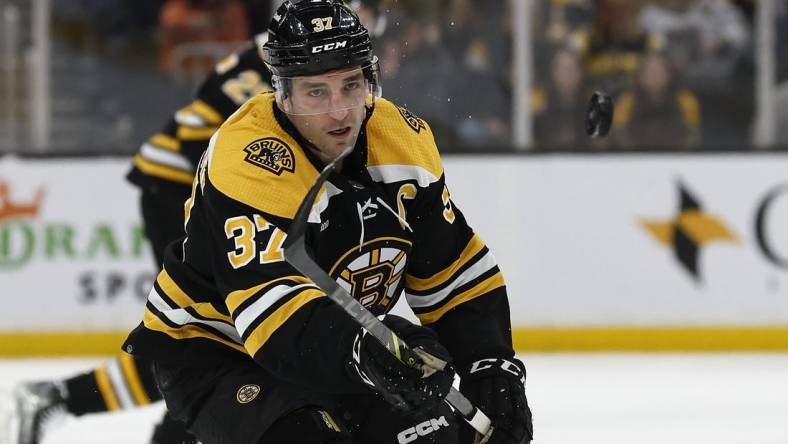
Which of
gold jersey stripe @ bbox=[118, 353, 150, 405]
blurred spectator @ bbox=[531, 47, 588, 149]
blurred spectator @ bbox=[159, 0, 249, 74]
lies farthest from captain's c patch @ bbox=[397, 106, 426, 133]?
blurred spectator @ bbox=[159, 0, 249, 74]

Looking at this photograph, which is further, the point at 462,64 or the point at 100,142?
the point at 100,142

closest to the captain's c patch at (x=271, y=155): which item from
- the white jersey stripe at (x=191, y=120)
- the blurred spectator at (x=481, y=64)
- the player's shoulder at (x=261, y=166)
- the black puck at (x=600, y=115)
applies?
the player's shoulder at (x=261, y=166)

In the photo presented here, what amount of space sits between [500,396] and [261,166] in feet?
1.72

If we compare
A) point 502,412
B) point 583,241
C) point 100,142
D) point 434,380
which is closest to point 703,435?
point 583,241

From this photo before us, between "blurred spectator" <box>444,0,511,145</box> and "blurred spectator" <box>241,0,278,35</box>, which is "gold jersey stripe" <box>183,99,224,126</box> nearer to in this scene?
"blurred spectator" <box>444,0,511,145</box>

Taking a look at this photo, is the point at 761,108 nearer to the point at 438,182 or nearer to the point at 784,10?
the point at 784,10

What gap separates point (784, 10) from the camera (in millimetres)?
5809

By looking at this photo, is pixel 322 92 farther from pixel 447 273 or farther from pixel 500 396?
pixel 500 396

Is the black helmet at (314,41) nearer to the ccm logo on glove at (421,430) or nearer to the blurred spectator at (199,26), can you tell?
the ccm logo on glove at (421,430)

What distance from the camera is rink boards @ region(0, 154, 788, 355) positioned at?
18.0ft

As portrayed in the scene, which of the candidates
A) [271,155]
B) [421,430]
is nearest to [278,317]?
[271,155]

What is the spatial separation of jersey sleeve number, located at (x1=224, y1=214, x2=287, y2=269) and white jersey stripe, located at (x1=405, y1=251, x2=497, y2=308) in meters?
0.42

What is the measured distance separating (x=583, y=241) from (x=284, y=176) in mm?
3533

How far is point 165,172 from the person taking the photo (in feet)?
12.4
